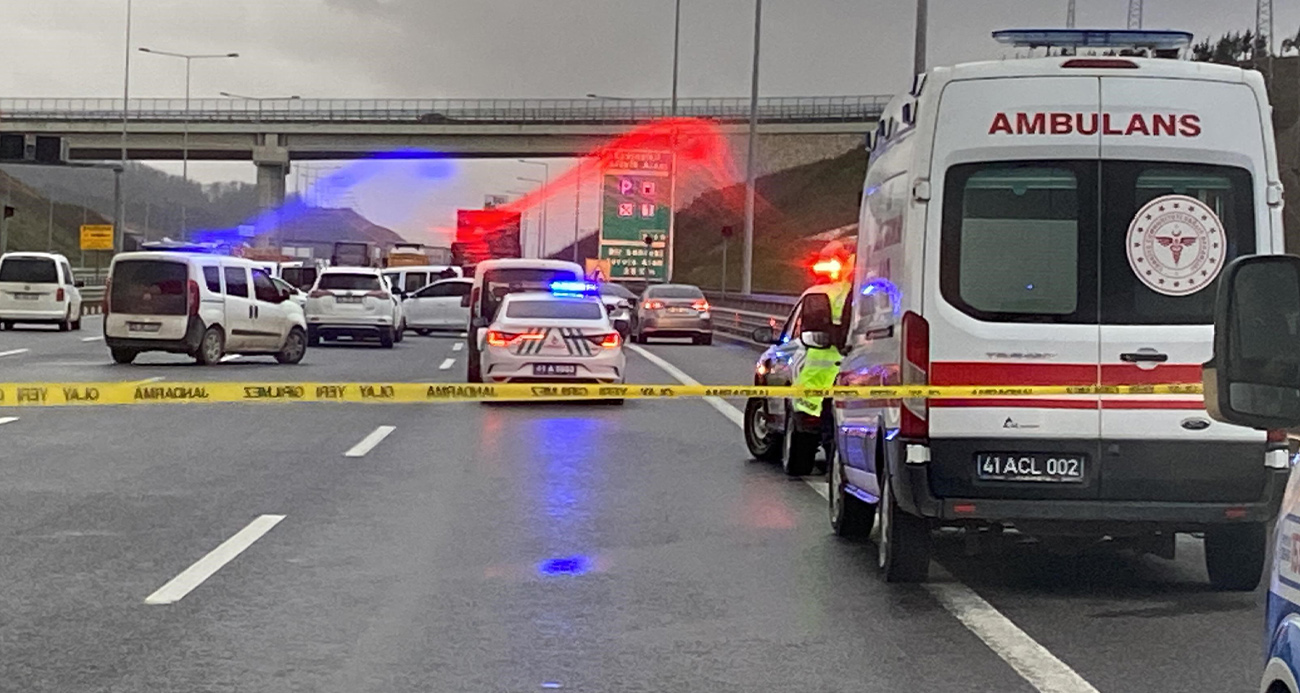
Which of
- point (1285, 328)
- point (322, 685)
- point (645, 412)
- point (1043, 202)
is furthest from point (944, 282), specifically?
point (645, 412)

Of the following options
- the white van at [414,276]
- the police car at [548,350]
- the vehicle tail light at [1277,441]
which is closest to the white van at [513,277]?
the police car at [548,350]

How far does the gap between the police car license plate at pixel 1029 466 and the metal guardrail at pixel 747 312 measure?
2928 cm

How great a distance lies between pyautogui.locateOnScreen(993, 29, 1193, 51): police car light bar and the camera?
827 cm

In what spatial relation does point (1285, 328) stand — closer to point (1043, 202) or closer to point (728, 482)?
point (1043, 202)

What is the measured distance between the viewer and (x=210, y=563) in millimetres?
8555

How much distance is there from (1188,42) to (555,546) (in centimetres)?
435

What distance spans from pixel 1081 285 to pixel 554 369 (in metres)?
12.5

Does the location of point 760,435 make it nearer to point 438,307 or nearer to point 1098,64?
point 1098,64

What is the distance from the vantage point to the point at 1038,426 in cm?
769

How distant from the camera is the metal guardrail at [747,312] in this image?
39469mm

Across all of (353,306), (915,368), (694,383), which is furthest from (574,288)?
(915,368)

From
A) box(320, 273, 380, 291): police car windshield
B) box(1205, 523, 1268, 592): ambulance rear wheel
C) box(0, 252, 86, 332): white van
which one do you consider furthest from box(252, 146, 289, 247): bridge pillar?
box(1205, 523, 1268, 592): ambulance rear wheel

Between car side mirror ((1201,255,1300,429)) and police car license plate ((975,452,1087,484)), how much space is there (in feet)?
14.7

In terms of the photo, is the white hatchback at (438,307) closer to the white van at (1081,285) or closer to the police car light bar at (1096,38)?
the police car light bar at (1096,38)
